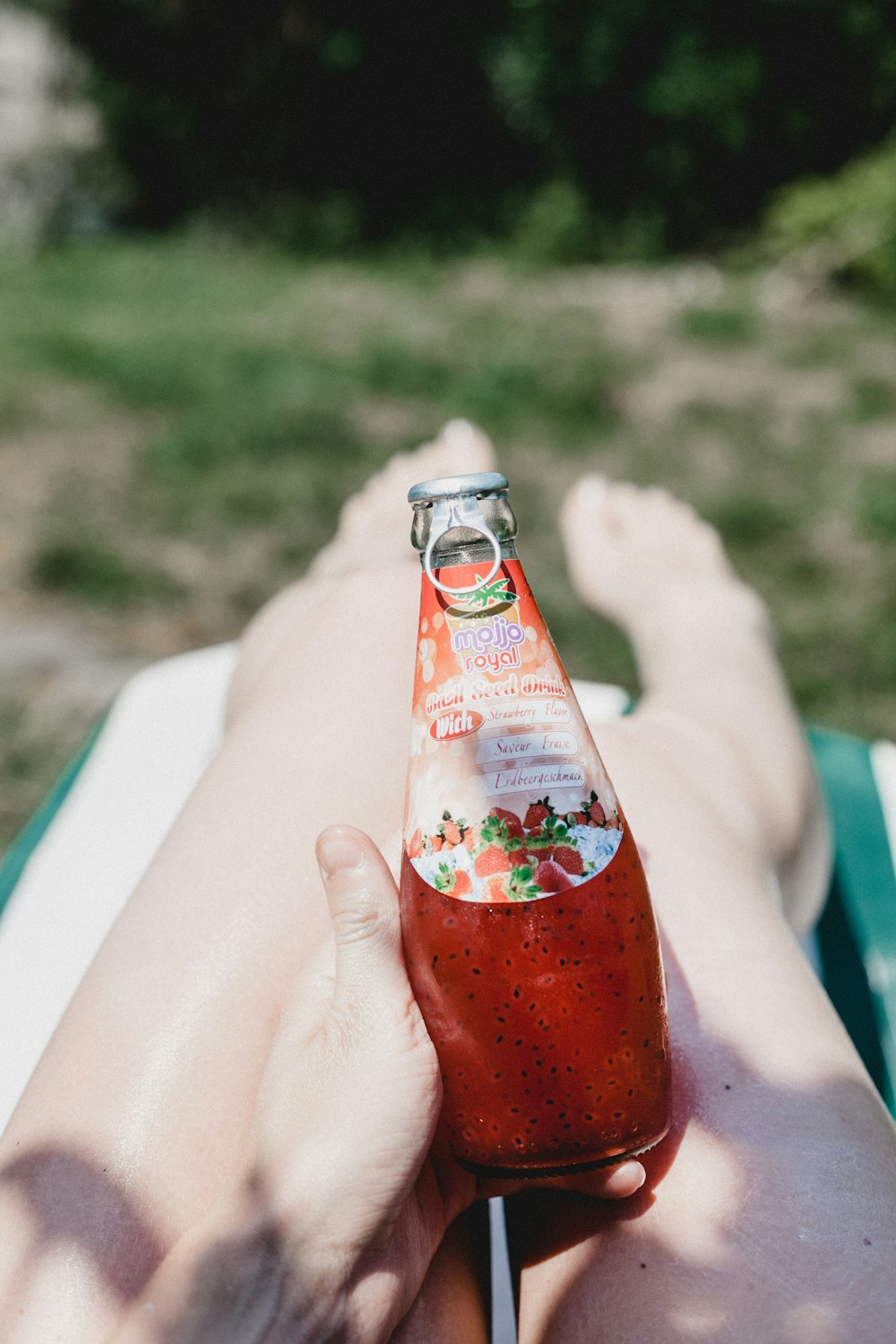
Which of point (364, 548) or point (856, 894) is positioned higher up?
point (364, 548)

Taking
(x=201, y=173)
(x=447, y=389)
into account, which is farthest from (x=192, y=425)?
(x=201, y=173)

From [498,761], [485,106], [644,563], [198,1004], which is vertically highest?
[485,106]

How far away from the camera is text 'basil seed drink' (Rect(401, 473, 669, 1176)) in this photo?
2.99ft

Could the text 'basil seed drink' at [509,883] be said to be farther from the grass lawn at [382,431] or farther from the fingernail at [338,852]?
the grass lawn at [382,431]

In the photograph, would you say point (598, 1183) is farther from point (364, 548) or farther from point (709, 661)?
point (364, 548)

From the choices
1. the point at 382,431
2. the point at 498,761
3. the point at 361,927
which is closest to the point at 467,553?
the point at 498,761

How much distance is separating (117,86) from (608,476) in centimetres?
437

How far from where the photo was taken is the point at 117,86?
21.8 feet

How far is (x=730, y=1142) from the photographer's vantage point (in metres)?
1.07

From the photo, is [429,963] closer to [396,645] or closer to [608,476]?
[396,645]

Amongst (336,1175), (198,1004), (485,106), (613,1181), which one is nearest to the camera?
(336,1175)

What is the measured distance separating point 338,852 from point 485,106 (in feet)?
23.5

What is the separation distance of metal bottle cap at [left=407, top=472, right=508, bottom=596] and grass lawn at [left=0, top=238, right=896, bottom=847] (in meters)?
2.12

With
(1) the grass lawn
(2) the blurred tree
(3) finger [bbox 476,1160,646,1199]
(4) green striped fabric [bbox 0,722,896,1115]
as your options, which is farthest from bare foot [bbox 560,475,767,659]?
(2) the blurred tree
